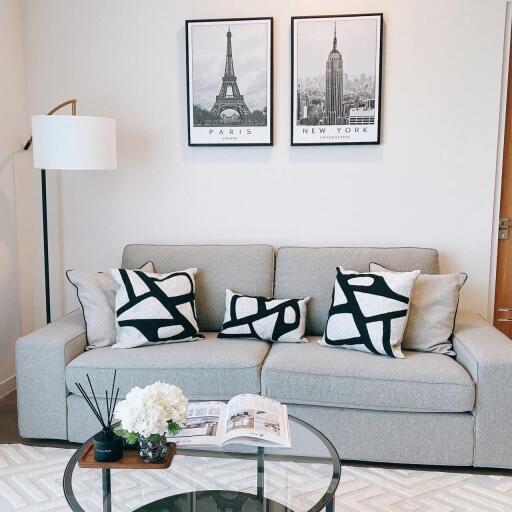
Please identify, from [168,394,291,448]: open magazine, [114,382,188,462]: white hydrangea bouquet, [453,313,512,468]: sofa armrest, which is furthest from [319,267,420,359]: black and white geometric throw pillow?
[114,382,188,462]: white hydrangea bouquet

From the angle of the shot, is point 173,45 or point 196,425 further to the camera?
point 173,45

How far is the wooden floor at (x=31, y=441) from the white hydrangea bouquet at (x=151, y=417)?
1.12 meters

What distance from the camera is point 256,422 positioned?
2.03m

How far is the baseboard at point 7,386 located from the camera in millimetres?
3480

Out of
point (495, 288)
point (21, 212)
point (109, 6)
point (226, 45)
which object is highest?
point (109, 6)

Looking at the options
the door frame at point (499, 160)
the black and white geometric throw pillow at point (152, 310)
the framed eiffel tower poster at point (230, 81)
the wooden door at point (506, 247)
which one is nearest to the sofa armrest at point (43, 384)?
the black and white geometric throw pillow at point (152, 310)

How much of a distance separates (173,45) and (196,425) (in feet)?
7.42

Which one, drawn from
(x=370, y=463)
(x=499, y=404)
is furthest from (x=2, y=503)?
(x=499, y=404)

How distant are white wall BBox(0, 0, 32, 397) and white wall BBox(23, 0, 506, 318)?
0.35 feet

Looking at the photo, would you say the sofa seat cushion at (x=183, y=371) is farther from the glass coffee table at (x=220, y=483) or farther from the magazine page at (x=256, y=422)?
the glass coffee table at (x=220, y=483)

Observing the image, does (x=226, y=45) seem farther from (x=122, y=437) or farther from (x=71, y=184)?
(x=122, y=437)

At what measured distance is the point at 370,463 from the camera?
269 centimetres

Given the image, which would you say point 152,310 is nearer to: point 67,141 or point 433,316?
point 67,141

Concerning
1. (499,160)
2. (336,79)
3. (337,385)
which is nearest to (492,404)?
(337,385)
